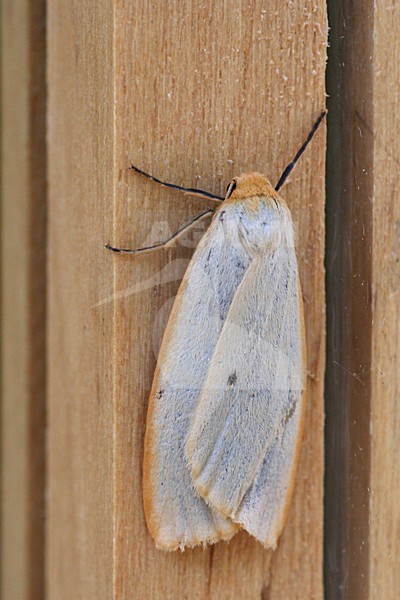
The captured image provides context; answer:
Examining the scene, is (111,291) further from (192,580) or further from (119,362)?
(192,580)

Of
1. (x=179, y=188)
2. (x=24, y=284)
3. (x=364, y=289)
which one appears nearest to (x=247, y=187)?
(x=179, y=188)

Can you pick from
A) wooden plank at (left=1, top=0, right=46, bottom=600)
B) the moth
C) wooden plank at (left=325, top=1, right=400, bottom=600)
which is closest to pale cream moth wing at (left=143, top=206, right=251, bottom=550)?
the moth

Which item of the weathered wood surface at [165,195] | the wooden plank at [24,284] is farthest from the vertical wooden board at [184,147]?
the wooden plank at [24,284]

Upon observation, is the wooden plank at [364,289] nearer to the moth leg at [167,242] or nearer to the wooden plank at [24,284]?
the moth leg at [167,242]

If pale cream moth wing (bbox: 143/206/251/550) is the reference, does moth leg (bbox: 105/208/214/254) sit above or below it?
above

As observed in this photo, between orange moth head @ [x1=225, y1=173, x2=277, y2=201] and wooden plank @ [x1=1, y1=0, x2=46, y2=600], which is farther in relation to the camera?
wooden plank @ [x1=1, y1=0, x2=46, y2=600]

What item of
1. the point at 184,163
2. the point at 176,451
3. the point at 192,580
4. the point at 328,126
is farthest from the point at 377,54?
the point at 192,580

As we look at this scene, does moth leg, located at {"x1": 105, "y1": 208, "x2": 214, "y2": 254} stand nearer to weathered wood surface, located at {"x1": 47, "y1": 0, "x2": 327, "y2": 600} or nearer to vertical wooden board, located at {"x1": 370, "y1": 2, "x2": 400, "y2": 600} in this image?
weathered wood surface, located at {"x1": 47, "y1": 0, "x2": 327, "y2": 600}
